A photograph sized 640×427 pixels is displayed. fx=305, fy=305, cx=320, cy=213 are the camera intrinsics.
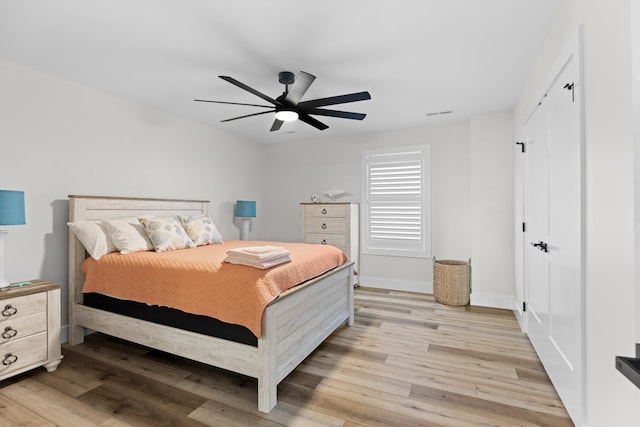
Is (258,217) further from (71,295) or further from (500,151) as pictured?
(500,151)

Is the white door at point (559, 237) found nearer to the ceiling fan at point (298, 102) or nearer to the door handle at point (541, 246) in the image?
the door handle at point (541, 246)

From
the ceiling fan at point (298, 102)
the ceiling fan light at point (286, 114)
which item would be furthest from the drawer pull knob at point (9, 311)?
the ceiling fan light at point (286, 114)

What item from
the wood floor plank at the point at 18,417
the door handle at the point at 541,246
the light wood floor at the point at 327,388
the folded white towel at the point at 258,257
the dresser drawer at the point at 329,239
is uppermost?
the door handle at the point at 541,246

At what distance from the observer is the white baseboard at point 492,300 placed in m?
3.85

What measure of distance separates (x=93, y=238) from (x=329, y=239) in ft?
9.88

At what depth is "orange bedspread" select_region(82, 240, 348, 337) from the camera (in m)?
2.01

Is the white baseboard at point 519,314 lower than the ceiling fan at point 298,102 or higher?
lower

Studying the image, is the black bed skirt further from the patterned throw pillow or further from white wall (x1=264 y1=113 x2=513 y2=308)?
white wall (x1=264 y1=113 x2=513 y2=308)

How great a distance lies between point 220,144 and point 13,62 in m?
2.47

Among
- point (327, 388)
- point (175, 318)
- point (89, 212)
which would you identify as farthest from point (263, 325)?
point (89, 212)

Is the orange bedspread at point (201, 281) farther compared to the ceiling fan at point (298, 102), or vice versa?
the ceiling fan at point (298, 102)

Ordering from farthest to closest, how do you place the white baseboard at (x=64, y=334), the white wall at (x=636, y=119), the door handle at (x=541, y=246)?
the white baseboard at (x=64, y=334), the door handle at (x=541, y=246), the white wall at (x=636, y=119)

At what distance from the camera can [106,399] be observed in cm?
204

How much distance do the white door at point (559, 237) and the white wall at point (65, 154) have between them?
13.4 feet
